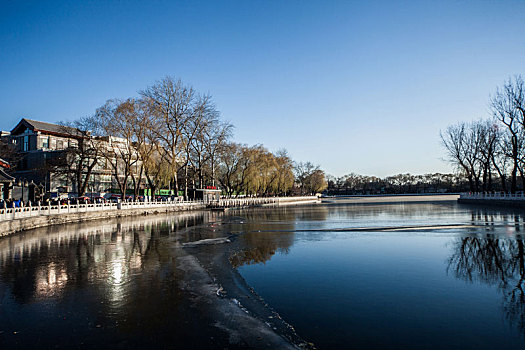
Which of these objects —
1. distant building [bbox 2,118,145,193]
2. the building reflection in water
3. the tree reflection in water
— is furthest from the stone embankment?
the tree reflection in water

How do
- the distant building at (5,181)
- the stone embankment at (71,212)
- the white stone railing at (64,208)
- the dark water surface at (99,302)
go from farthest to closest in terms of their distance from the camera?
the distant building at (5,181)
the white stone railing at (64,208)
the stone embankment at (71,212)
the dark water surface at (99,302)

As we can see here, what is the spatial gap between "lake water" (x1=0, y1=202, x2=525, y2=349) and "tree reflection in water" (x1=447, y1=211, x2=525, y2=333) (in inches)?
1.5

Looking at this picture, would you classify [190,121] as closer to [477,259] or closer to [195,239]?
[195,239]

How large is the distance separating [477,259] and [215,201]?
139 ft

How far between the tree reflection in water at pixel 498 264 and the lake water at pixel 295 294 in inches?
1.5

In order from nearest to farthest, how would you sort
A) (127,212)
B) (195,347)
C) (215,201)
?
(195,347)
(127,212)
(215,201)

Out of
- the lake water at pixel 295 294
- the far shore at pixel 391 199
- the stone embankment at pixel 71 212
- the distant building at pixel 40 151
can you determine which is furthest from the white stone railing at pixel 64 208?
the far shore at pixel 391 199

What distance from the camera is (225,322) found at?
593 centimetres

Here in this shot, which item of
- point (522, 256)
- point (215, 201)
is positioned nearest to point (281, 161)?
point (215, 201)

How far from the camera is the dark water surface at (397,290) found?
5480 millimetres

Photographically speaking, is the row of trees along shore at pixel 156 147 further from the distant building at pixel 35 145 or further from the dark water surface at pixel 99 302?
the dark water surface at pixel 99 302

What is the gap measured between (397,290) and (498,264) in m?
4.47

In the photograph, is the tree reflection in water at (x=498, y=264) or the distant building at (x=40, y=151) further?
the distant building at (x=40, y=151)

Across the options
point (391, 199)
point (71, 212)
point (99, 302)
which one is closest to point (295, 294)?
point (99, 302)
